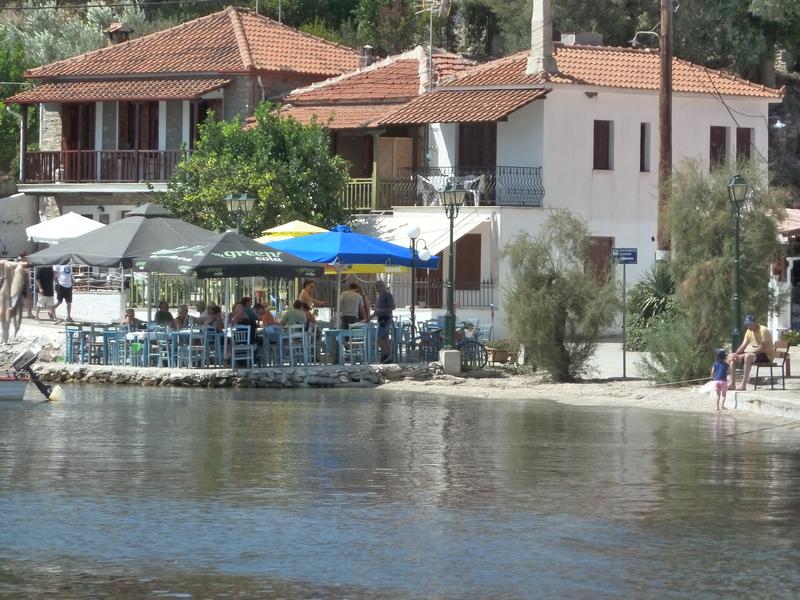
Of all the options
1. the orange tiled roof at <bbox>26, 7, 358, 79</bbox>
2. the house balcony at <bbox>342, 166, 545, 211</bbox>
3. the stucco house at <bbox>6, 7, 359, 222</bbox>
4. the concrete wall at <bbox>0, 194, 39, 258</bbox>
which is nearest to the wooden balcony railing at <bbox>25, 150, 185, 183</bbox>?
the stucco house at <bbox>6, 7, 359, 222</bbox>

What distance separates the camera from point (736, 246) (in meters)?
26.0

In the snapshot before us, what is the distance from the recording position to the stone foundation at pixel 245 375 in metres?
28.8

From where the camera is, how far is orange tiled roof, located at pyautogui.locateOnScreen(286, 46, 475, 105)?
45.5m

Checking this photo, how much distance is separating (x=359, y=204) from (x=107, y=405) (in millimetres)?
19492

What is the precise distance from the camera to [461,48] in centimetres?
6125

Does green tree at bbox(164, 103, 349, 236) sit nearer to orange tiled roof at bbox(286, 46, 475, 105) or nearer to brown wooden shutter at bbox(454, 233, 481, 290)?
brown wooden shutter at bbox(454, 233, 481, 290)

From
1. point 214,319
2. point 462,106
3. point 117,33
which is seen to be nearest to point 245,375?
point 214,319

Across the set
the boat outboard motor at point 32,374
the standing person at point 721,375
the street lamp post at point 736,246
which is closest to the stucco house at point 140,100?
the boat outboard motor at point 32,374

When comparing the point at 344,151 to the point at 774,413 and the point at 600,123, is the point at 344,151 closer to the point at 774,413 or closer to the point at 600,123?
the point at 600,123

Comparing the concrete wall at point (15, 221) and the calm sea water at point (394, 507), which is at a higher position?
the concrete wall at point (15, 221)

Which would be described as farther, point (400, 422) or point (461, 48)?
point (461, 48)

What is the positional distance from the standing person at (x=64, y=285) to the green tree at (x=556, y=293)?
42.4ft

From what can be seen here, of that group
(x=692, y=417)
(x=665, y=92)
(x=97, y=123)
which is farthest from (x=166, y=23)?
(x=692, y=417)

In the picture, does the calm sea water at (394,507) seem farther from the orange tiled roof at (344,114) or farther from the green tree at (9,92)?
the green tree at (9,92)
